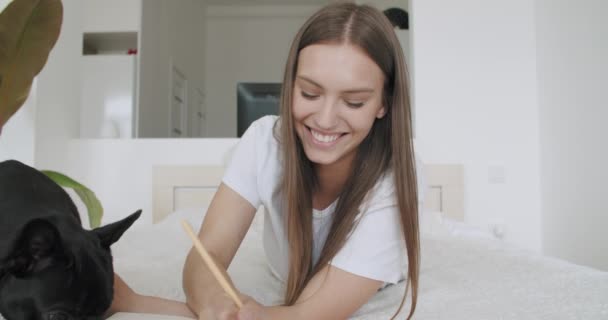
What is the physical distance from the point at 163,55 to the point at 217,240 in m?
3.88

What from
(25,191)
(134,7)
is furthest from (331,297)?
(134,7)

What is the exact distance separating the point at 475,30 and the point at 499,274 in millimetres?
1726

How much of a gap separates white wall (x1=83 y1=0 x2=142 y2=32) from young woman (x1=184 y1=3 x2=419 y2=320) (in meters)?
2.97

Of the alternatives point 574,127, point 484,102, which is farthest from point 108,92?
point 574,127

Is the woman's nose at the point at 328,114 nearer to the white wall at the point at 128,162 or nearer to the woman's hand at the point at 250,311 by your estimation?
the woman's hand at the point at 250,311

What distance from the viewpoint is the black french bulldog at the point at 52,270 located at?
0.79m

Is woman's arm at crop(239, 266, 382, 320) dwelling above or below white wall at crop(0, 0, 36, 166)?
below

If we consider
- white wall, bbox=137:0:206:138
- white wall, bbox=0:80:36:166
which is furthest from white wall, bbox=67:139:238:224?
white wall, bbox=137:0:206:138

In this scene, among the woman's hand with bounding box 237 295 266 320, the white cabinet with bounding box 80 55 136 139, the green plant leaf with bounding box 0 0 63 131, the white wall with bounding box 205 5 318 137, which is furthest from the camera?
the white wall with bounding box 205 5 318 137

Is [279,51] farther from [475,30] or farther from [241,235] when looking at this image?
[241,235]

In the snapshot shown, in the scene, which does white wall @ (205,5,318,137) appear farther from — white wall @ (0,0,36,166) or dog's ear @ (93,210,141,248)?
dog's ear @ (93,210,141,248)

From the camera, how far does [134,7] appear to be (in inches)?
144

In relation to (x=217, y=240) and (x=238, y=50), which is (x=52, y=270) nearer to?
(x=217, y=240)

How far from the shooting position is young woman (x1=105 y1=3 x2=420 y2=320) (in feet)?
2.81
